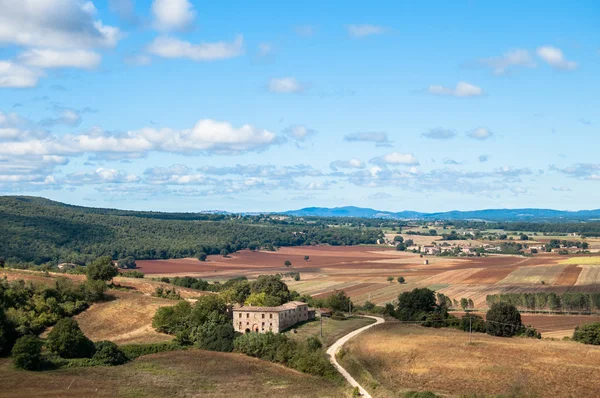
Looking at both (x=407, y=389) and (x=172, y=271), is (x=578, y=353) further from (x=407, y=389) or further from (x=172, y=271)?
(x=172, y=271)

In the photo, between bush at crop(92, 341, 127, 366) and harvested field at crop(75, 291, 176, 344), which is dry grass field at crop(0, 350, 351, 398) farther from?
harvested field at crop(75, 291, 176, 344)

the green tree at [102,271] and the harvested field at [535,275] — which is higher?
the green tree at [102,271]

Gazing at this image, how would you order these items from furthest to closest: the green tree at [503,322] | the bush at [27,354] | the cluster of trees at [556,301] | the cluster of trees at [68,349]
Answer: the cluster of trees at [556,301]
the green tree at [503,322]
the cluster of trees at [68,349]
the bush at [27,354]

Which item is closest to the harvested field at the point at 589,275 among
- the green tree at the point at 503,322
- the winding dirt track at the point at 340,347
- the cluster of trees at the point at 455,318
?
the cluster of trees at the point at 455,318

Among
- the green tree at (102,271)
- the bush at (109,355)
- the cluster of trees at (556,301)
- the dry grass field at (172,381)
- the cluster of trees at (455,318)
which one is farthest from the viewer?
the cluster of trees at (556,301)

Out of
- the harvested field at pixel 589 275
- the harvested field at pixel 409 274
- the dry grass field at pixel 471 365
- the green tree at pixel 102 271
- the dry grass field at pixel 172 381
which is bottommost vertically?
the dry grass field at pixel 172 381

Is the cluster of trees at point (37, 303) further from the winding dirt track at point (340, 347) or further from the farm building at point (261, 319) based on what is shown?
the winding dirt track at point (340, 347)

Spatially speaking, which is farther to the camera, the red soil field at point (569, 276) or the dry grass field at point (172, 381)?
the red soil field at point (569, 276)
